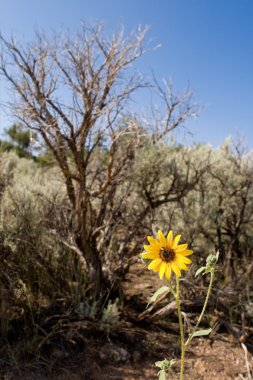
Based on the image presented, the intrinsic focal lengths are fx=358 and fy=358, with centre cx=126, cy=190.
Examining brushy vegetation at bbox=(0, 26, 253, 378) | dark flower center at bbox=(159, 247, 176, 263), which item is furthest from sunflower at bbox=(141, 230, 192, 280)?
brushy vegetation at bbox=(0, 26, 253, 378)

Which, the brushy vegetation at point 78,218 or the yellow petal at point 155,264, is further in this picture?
the brushy vegetation at point 78,218

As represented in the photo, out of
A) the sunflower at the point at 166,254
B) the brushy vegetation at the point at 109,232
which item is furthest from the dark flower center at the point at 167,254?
the brushy vegetation at the point at 109,232

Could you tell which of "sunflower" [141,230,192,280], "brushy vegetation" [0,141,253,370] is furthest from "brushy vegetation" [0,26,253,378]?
"sunflower" [141,230,192,280]

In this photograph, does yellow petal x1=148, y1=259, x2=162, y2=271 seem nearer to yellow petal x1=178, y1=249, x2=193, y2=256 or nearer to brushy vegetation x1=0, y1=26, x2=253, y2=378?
yellow petal x1=178, y1=249, x2=193, y2=256

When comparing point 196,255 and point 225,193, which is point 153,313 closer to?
point 196,255

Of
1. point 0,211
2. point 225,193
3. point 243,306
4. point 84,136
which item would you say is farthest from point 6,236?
point 225,193

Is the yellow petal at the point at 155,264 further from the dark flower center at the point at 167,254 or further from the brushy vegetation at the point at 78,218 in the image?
the brushy vegetation at the point at 78,218

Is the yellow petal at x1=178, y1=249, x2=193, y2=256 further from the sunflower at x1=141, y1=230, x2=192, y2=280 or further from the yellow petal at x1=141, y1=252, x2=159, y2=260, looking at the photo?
the yellow petal at x1=141, y1=252, x2=159, y2=260

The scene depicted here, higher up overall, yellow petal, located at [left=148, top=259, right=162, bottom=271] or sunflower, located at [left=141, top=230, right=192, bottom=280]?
sunflower, located at [left=141, top=230, right=192, bottom=280]

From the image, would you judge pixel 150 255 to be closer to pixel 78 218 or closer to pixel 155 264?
pixel 155 264

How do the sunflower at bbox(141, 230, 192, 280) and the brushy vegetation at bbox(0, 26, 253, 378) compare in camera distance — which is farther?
the brushy vegetation at bbox(0, 26, 253, 378)

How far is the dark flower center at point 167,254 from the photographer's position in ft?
4.76

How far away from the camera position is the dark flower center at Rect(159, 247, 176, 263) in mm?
1451

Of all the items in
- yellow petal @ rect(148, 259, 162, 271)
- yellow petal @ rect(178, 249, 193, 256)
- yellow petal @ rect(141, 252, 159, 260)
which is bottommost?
yellow petal @ rect(148, 259, 162, 271)
